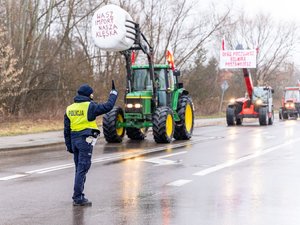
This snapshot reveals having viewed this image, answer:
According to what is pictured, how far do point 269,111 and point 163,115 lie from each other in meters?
14.8

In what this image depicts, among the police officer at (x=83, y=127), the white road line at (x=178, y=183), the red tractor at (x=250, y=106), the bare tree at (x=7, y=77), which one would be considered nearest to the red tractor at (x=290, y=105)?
the red tractor at (x=250, y=106)

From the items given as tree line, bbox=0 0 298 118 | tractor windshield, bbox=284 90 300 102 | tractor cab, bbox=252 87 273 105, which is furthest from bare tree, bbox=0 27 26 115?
tractor windshield, bbox=284 90 300 102

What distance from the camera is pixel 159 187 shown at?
29.8 feet

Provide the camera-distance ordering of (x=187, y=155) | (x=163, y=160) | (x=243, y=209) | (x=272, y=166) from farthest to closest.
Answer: (x=187, y=155), (x=163, y=160), (x=272, y=166), (x=243, y=209)

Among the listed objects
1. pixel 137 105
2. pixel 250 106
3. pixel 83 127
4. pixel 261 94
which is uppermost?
pixel 261 94

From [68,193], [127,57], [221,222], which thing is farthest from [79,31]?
[221,222]

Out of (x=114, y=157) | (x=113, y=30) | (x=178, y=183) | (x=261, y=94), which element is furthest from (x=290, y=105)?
(x=178, y=183)

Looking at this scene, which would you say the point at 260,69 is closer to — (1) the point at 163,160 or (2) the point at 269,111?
(2) the point at 269,111

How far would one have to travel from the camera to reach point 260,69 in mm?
60625

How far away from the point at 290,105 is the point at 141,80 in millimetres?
24101

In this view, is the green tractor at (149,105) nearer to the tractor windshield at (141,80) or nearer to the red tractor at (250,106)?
the tractor windshield at (141,80)

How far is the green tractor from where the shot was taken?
17094mm

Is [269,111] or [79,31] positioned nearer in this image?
[269,111]

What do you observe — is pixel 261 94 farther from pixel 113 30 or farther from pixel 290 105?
pixel 113 30
